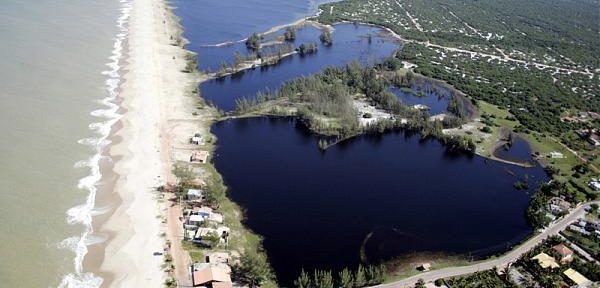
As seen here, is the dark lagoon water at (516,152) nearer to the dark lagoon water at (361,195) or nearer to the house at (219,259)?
the dark lagoon water at (361,195)

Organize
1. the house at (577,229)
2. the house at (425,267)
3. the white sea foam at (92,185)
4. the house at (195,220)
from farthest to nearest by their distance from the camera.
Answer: the house at (577,229) → the house at (195,220) → the house at (425,267) → the white sea foam at (92,185)

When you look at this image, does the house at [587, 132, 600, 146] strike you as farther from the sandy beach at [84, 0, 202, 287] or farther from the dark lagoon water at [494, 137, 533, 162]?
the sandy beach at [84, 0, 202, 287]

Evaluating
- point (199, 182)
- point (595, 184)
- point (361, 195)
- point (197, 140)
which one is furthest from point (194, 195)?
point (595, 184)

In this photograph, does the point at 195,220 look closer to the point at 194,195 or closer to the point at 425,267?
the point at 194,195

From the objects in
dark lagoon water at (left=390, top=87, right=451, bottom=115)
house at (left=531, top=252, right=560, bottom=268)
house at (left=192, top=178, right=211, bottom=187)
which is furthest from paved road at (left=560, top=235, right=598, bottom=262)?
house at (left=192, top=178, right=211, bottom=187)

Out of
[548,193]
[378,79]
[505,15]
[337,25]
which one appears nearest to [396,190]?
[548,193]

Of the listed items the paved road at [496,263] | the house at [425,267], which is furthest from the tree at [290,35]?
the house at [425,267]
